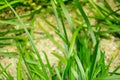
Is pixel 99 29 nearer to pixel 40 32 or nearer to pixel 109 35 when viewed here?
pixel 109 35

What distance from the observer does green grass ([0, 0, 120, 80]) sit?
1106 millimetres

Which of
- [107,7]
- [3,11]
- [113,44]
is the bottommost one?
[113,44]

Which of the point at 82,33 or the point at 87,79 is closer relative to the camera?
the point at 87,79

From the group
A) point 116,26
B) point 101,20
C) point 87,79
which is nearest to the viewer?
point 87,79

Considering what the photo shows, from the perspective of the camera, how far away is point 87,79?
1104mm

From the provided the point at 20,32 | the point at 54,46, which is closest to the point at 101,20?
the point at 54,46

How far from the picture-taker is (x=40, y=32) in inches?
59.8

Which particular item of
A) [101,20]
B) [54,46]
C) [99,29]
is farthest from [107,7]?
[54,46]

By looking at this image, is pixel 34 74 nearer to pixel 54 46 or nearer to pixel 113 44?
pixel 54 46

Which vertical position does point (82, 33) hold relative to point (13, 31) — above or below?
below

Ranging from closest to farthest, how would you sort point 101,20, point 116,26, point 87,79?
point 87,79 → point 116,26 → point 101,20

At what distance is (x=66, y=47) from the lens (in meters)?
1.17

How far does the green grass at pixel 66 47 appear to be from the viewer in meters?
1.11

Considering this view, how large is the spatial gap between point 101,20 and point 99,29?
0.42 ft
